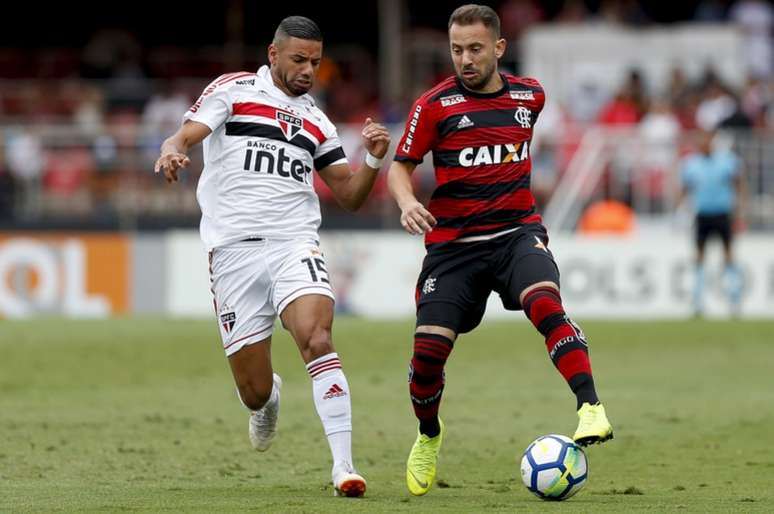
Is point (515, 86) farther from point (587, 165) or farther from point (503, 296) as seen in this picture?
point (587, 165)

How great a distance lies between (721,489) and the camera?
8477mm

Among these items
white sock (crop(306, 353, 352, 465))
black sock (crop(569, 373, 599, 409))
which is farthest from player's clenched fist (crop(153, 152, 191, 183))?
black sock (crop(569, 373, 599, 409))

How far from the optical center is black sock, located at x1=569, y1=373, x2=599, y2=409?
7871 mm

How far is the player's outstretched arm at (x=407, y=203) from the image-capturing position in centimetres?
809

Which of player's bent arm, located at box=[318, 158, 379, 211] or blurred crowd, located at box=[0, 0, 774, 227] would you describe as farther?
blurred crowd, located at box=[0, 0, 774, 227]

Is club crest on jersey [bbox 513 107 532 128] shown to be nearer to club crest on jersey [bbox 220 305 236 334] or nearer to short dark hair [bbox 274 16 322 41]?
short dark hair [bbox 274 16 322 41]

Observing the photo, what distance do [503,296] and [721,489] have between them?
1591mm

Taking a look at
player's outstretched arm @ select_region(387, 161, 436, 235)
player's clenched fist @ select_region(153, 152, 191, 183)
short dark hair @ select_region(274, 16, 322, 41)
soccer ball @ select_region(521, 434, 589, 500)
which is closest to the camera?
soccer ball @ select_region(521, 434, 589, 500)

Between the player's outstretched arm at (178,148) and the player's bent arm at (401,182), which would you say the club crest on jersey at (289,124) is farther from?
the player's bent arm at (401,182)

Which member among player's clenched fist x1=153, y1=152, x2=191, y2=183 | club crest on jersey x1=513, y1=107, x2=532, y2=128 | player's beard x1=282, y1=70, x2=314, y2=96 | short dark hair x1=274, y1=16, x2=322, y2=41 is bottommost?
player's clenched fist x1=153, y1=152, x2=191, y2=183

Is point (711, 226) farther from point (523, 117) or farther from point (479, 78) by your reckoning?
point (479, 78)

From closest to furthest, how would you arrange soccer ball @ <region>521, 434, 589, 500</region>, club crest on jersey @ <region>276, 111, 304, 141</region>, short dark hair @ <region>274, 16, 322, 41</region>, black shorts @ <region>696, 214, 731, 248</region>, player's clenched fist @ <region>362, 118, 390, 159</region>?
soccer ball @ <region>521, 434, 589, 500</region> → player's clenched fist @ <region>362, 118, 390, 159</region> → short dark hair @ <region>274, 16, 322, 41</region> → club crest on jersey @ <region>276, 111, 304, 141</region> → black shorts @ <region>696, 214, 731, 248</region>

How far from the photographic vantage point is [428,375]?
8.51m

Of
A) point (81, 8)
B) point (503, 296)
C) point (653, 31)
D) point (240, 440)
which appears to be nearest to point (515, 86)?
point (503, 296)
